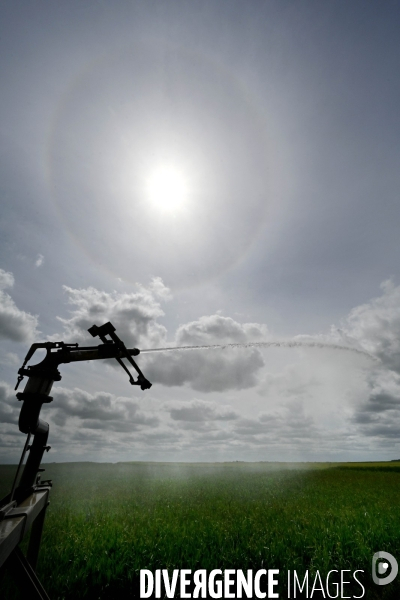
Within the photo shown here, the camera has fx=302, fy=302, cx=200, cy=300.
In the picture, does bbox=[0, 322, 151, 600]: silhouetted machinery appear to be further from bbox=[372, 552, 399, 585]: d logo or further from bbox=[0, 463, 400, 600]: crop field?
bbox=[372, 552, 399, 585]: d logo

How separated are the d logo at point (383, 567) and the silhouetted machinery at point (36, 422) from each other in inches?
317

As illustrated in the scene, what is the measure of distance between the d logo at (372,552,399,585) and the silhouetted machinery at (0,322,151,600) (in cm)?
805

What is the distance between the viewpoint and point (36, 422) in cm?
598

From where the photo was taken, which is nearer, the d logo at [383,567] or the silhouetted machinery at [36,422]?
the silhouetted machinery at [36,422]

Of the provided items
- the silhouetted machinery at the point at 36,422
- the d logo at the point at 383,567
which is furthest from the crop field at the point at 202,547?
the silhouetted machinery at the point at 36,422

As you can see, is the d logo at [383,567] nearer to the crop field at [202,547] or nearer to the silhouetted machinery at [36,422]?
the crop field at [202,547]

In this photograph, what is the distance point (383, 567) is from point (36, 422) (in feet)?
32.7

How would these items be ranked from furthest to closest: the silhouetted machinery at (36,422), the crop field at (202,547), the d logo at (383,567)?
the d logo at (383,567) < the crop field at (202,547) < the silhouetted machinery at (36,422)

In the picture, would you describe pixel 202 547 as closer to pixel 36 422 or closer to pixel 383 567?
pixel 383 567

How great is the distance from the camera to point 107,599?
7.05 meters

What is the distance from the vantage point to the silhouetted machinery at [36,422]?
4.83m

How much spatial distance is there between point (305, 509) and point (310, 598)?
983 centimetres

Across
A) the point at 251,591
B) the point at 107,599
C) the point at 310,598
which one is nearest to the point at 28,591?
the point at 107,599

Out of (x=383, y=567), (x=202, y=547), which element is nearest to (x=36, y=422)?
(x=202, y=547)
